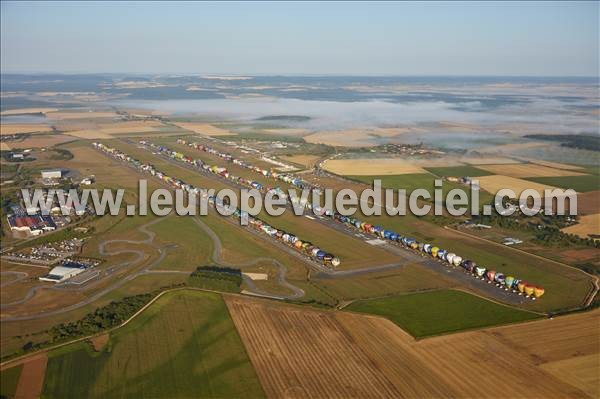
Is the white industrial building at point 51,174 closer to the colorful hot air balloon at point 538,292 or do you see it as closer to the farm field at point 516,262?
the farm field at point 516,262

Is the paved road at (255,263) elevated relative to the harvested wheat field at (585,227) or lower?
lower

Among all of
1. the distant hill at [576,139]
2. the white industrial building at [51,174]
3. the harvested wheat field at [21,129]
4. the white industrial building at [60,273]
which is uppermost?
the harvested wheat field at [21,129]

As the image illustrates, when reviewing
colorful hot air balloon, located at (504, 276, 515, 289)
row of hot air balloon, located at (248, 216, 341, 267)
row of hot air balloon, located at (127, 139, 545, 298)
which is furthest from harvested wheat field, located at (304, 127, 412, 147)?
colorful hot air balloon, located at (504, 276, 515, 289)

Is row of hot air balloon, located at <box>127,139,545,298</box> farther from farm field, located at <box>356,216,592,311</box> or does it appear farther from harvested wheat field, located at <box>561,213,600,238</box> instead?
harvested wheat field, located at <box>561,213,600,238</box>

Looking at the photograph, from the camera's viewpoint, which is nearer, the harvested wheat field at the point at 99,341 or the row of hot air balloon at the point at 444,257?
the harvested wheat field at the point at 99,341

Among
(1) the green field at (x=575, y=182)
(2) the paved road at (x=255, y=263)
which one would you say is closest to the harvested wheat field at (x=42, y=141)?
(2) the paved road at (x=255, y=263)

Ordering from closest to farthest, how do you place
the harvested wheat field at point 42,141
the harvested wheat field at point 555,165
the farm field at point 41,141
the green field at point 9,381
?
the green field at point 9,381 < the harvested wheat field at point 555,165 < the farm field at point 41,141 < the harvested wheat field at point 42,141

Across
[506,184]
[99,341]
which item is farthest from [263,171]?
[99,341]
